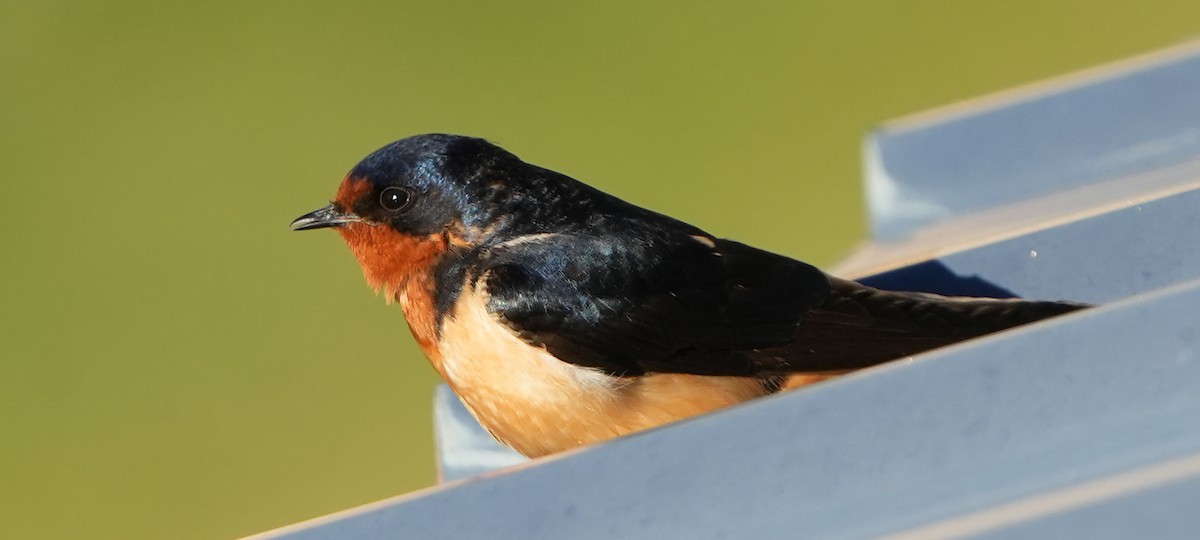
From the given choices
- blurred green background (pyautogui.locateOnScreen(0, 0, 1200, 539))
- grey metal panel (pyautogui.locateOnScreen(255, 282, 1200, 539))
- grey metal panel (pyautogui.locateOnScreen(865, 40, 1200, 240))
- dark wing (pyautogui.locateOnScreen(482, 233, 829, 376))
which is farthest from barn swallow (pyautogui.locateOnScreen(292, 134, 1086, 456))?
blurred green background (pyautogui.locateOnScreen(0, 0, 1200, 539))

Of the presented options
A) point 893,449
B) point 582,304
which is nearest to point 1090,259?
point 582,304

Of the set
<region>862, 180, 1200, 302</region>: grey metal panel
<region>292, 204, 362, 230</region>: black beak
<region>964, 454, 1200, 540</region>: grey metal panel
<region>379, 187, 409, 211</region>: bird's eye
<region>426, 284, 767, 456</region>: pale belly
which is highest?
<region>379, 187, 409, 211</region>: bird's eye

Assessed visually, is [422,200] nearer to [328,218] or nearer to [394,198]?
[394,198]

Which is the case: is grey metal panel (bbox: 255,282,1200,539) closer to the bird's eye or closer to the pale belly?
the pale belly

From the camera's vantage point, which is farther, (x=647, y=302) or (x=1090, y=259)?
(x=647, y=302)

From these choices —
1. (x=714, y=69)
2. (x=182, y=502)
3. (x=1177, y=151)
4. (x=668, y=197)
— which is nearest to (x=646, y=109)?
(x=714, y=69)

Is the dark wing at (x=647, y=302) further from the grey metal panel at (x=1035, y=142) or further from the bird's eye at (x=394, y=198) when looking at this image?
the grey metal panel at (x=1035, y=142)
